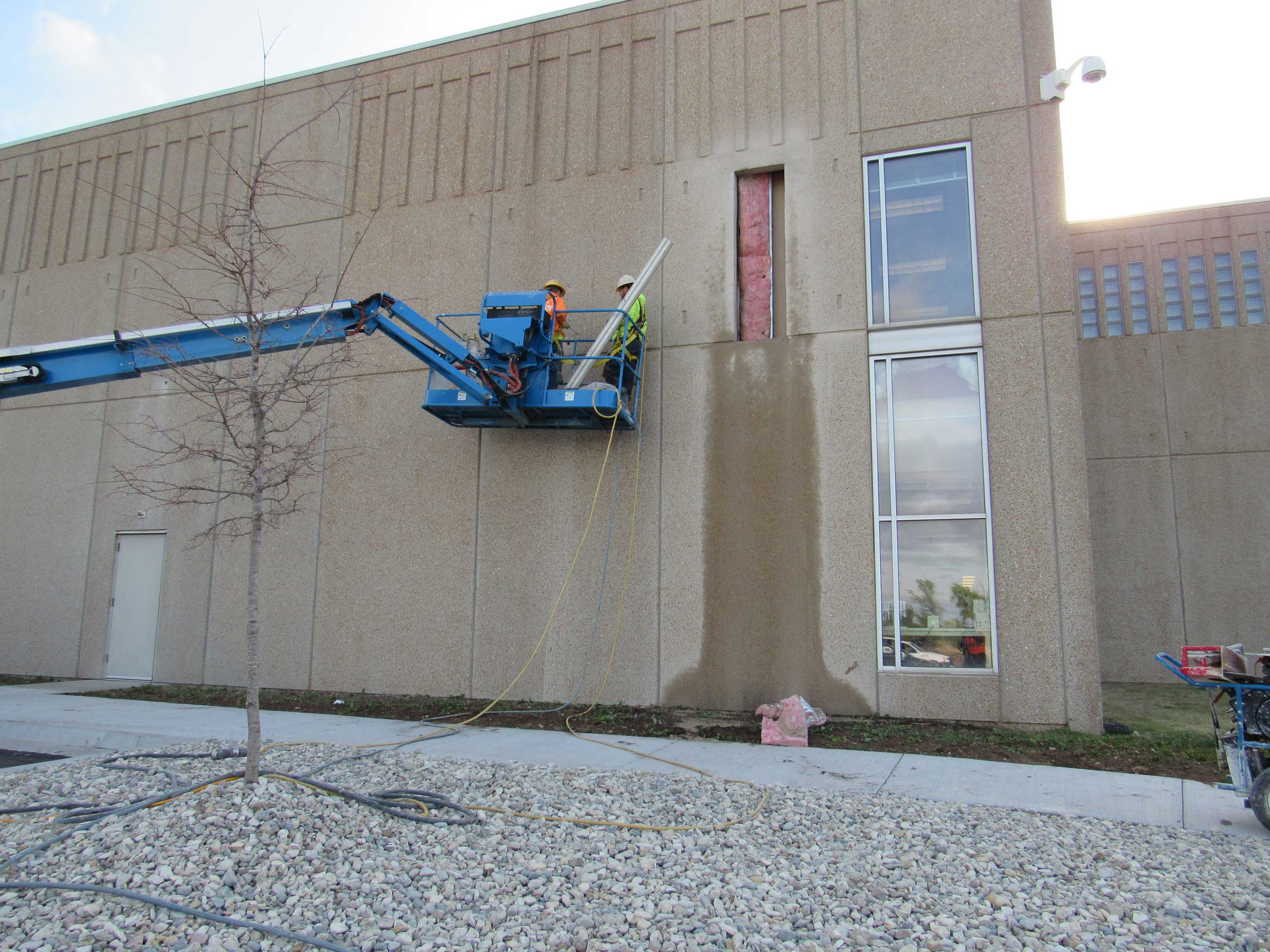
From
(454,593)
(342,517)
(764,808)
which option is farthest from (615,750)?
(342,517)

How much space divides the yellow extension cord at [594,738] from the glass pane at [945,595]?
307cm

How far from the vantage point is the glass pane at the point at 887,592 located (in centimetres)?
830

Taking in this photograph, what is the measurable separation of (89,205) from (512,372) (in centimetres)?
1014

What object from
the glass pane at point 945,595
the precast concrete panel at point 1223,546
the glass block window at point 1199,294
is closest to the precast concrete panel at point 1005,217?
the glass pane at point 945,595

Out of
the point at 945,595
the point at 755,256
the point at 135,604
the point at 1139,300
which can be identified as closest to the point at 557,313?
the point at 755,256

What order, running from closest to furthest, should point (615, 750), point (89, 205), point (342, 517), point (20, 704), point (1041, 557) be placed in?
1. point (615, 750)
2. point (1041, 557)
3. point (20, 704)
4. point (342, 517)
5. point (89, 205)

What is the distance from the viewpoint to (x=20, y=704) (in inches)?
367

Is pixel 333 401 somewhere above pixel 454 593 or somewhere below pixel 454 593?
above

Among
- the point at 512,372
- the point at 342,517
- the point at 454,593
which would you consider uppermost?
the point at 512,372

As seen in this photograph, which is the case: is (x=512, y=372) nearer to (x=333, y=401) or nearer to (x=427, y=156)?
(x=333, y=401)

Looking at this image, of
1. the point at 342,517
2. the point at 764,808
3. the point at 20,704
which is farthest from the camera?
the point at 342,517

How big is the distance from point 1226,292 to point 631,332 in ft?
34.7

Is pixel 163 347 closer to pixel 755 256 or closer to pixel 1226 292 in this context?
pixel 755 256

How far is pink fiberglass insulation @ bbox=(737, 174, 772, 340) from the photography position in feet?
31.0
